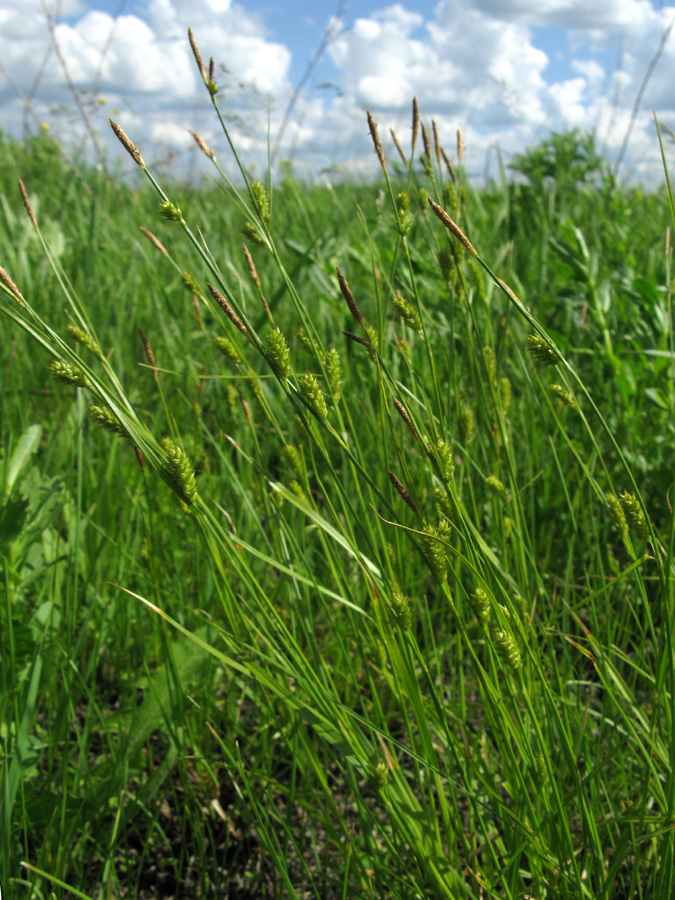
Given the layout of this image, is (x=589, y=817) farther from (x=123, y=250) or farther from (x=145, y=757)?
(x=123, y=250)

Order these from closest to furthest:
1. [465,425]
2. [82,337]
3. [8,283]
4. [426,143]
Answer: [8,283], [82,337], [465,425], [426,143]

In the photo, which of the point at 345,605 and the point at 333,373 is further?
the point at 345,605

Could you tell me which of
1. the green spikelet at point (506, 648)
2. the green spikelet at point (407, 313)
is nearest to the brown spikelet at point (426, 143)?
the green spikelet at point (407, 313)

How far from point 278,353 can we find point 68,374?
0.17m

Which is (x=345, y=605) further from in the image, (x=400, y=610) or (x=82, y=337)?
(x=82, y=337)

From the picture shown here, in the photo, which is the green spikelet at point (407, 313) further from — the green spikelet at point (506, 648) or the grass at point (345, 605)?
the green spikelet at point (506, 648)

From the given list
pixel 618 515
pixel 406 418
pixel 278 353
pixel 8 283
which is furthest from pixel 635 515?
pixel 8 283

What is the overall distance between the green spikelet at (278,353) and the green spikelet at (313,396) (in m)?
0.02

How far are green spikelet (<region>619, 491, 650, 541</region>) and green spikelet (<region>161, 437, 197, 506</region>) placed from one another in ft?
1.21

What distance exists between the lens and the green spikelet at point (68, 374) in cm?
53

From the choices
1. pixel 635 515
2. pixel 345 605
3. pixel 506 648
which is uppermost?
pixel 635 515

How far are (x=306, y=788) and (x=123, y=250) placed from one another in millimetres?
2853

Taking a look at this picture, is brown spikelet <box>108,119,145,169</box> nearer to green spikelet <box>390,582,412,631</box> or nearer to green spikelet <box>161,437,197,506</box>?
green spikelet <box>161,437,197,506</box>

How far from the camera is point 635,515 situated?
57 cm
